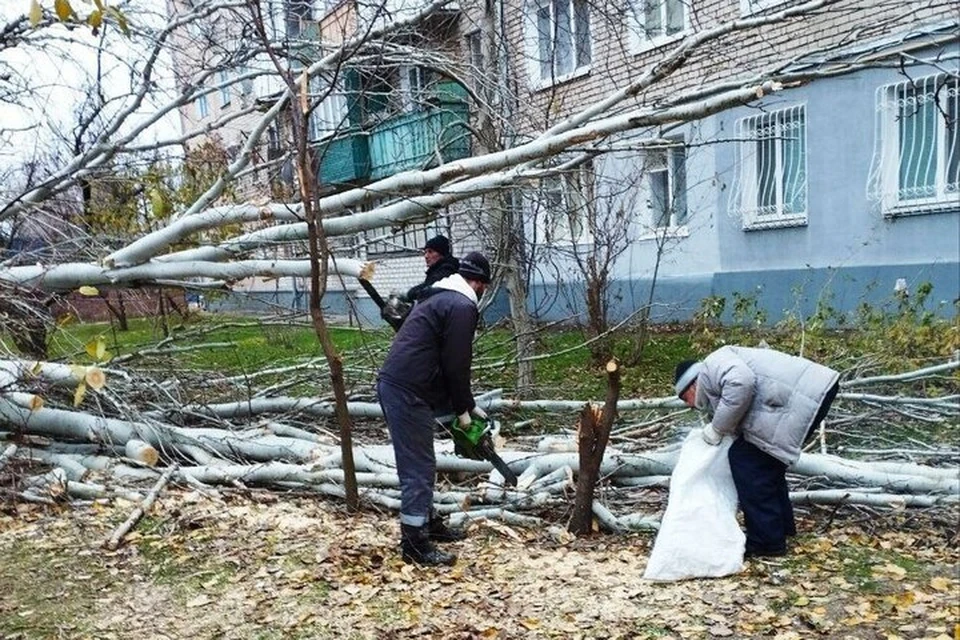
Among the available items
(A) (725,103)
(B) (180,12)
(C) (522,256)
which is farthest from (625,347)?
(B) (180,12)

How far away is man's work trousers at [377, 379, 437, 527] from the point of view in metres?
3.90

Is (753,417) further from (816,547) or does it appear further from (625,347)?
(625,347)

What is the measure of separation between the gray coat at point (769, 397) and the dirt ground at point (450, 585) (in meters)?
0.63

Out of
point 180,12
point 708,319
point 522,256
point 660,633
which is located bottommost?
point 660,633

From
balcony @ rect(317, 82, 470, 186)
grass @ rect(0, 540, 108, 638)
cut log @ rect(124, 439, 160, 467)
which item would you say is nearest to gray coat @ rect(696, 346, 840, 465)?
balcony @ rect(317, 82, 470, 186)

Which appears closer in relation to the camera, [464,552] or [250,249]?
[464,552]

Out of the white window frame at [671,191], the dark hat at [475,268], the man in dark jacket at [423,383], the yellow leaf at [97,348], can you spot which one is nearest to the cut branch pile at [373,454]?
the man in dark jacket at [423,383]

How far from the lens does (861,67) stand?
4094 mm

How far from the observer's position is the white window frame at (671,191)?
9.49 meters

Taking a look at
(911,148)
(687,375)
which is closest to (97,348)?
(687,375)

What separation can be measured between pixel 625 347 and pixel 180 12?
564 cm

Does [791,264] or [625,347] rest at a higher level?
[791,264]

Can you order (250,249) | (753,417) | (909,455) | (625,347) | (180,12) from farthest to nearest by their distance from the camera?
(625,347) < (180,12) < (250,249) < (909,455) < (753,417)

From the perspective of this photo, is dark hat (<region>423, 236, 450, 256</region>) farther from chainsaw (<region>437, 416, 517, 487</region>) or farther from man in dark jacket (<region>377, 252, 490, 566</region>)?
chainsaw (<region>437, 416, 517, 487</region>)
